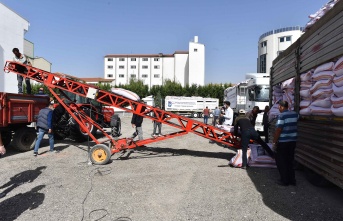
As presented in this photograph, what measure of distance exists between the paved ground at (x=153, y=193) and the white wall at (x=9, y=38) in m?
16.4

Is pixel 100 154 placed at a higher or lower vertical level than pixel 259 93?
lower

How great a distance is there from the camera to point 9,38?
870 inches

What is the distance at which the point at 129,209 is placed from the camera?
14.0ft

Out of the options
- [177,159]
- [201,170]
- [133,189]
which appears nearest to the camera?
[133,189]

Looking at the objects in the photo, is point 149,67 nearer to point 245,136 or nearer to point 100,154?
point 100,154

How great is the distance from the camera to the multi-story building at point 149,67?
69062 mm

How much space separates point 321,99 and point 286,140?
3.53 feet

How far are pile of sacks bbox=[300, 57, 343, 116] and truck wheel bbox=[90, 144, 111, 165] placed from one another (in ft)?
16.2

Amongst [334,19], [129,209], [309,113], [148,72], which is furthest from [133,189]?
[148,72]

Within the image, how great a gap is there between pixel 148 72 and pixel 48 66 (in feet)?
80.3

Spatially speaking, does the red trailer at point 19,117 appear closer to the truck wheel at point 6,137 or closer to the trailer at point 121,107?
the truck wheel at point 6,137

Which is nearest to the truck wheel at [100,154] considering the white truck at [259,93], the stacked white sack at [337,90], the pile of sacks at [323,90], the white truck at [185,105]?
the pile of sacks at [323,90]

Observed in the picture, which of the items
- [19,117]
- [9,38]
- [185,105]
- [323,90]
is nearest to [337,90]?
[323,90]

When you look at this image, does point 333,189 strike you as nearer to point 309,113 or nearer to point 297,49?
point 309,113
